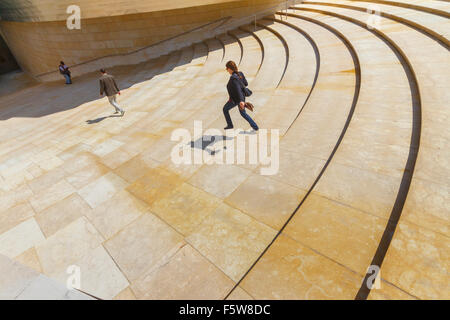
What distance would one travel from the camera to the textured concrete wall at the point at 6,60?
3214 cm

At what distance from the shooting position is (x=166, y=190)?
4660mm

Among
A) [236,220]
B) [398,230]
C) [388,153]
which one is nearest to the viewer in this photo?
[398,230]

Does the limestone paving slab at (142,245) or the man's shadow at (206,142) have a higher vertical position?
the man's shadow at (206,142)

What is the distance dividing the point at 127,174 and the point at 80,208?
48.3 inches

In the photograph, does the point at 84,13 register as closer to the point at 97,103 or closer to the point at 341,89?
the point at 97,103

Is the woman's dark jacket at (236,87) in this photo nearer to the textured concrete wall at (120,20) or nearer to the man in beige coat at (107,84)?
the man in beige coat at (107,84)

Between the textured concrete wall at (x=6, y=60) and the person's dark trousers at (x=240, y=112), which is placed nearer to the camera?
the person's dark trousers at (x=240, y=112)

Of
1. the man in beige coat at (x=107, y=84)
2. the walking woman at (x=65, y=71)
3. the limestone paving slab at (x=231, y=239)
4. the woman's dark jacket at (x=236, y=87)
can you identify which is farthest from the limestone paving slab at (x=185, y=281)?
the walking woman at (x=65, y=71)

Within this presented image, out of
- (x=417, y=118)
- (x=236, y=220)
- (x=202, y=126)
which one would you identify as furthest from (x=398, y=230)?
(x=202, y=126)

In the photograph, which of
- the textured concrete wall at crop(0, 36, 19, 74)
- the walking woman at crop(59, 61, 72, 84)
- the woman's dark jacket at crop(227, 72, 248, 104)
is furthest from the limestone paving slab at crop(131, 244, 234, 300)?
the textured concrete wall at crop(0, 36, 19, 74)

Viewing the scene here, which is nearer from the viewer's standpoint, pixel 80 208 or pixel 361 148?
pixel 361 148

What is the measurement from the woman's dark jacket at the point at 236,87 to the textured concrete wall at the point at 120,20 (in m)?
13.4

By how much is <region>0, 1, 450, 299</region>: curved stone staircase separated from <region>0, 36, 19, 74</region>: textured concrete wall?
1480 inches

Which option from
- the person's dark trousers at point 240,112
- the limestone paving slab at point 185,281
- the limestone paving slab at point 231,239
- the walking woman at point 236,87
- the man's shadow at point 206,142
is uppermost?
the walking woman at point 236,87
